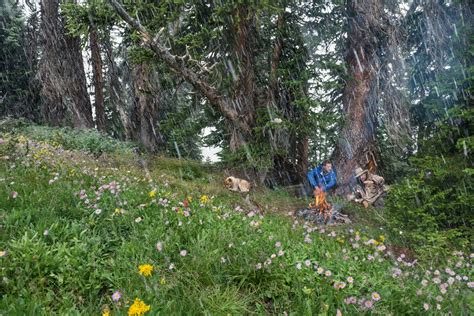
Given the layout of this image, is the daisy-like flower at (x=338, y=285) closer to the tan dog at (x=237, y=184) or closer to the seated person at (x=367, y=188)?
the tan dog at (x=237, y=184)

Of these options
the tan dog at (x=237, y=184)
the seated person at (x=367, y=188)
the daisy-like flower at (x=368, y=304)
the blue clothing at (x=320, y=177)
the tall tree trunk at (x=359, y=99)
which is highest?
the tall tree trunk at (x=359, y=99)

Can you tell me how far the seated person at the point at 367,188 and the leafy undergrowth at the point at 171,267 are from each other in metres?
→ 6.90

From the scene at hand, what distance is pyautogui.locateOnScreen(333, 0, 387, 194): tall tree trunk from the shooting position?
39.6 feet

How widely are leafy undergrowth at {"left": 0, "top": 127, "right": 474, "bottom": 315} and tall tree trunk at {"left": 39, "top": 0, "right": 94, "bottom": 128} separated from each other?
483 inches

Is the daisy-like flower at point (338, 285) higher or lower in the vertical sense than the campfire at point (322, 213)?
higher

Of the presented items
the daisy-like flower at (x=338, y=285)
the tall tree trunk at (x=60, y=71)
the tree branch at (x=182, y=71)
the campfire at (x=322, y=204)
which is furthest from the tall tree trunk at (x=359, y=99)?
the tall tree trunk at (x=60, y=71)

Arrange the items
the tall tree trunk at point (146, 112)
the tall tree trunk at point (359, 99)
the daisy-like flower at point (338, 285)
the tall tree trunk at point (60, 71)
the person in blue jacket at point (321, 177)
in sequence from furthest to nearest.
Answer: the tall tree trunk at point (60, 71)
the tall tree trunk at point (146, 112)
the tall tree trunk at point (359, 99)
the person in blue jacket at point (321, 177)
the daisy-like flower at point (338, 285)

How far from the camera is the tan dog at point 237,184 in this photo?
426 inches

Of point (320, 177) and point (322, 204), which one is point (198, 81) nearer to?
point (320, 177)

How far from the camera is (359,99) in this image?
12109 millimetres

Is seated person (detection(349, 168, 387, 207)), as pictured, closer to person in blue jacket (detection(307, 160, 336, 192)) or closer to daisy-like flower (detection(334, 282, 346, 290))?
person in blue jacket (detection(307, 160, 336, 192))

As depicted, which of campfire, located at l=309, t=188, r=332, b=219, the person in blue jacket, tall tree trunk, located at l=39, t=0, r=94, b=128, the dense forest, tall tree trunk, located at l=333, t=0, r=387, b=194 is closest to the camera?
campfire, located at l=309, t=188, r=332, b=219

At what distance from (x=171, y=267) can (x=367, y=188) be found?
32.2 feet

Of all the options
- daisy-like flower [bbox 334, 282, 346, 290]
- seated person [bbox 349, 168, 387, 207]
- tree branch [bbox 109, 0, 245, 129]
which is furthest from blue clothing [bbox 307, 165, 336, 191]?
daisy-like flower [bbox 334, 282, 346, 290]
